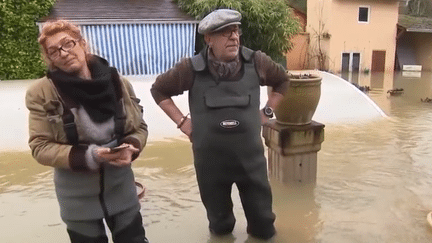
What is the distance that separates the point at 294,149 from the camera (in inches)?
183

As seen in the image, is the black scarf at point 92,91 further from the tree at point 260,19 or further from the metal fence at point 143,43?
the tree at point 260,19

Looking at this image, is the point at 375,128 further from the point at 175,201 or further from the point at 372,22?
the point at 372,22

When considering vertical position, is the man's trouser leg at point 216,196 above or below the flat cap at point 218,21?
below

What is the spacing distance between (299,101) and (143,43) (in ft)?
28.0

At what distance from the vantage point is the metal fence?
473 inches

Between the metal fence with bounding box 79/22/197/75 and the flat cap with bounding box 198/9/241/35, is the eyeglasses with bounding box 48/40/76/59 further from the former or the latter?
the metal fence with bounding box 79/22/197/75

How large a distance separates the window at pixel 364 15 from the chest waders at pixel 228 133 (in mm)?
17898

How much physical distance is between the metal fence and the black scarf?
10105 mm

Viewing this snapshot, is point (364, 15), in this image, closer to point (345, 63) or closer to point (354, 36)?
point (354, 36)

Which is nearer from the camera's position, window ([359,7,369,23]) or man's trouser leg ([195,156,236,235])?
man's trouser leg ([195,156,236,235])

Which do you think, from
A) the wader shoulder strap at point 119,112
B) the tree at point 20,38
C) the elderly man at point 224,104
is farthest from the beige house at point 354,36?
the wader shoulder strap at point 119,112

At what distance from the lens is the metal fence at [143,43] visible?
12.0 metres

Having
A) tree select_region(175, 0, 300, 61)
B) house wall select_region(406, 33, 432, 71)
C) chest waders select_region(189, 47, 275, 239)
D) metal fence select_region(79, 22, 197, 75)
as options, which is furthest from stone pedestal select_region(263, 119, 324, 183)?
house wall select_region(406, 33, 432, 71)

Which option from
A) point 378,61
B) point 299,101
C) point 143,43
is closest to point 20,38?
point 143,43
